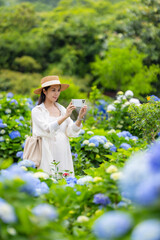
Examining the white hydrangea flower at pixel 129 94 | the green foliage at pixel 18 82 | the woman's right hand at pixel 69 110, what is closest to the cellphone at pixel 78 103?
the woman's right hand at pixel 69 110

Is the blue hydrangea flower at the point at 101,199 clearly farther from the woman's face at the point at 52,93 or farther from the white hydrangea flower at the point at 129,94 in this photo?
the white hydrangea flower at the point at 129,94

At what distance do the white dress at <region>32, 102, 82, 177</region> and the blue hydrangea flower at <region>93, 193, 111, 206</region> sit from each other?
1.70m

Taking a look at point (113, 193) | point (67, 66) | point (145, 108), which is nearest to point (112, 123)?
point (145, 108)

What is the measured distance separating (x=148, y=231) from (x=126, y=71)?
11.6 meters

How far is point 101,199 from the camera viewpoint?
1467mm

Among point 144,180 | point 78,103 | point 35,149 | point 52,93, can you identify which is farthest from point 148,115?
point 144,180

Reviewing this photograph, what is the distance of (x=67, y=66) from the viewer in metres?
17.6

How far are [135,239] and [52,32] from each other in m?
17.8

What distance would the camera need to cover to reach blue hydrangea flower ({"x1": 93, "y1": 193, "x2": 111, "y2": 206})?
1.46m

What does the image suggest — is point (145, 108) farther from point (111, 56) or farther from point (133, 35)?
point (133, 35)

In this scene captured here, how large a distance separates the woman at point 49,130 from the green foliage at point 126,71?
25.6 feet

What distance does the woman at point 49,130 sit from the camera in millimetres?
3223

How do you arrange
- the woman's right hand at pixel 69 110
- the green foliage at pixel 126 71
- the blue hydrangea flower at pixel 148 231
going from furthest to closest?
the green foliage at pixel 126 71, the woman's right hand at pixel 69 110, the blue hydrangea flower at pixel 148 231

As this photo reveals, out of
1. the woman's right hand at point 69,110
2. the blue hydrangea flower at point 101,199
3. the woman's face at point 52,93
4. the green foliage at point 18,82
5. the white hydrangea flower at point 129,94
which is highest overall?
the green foliage at point 18,82
